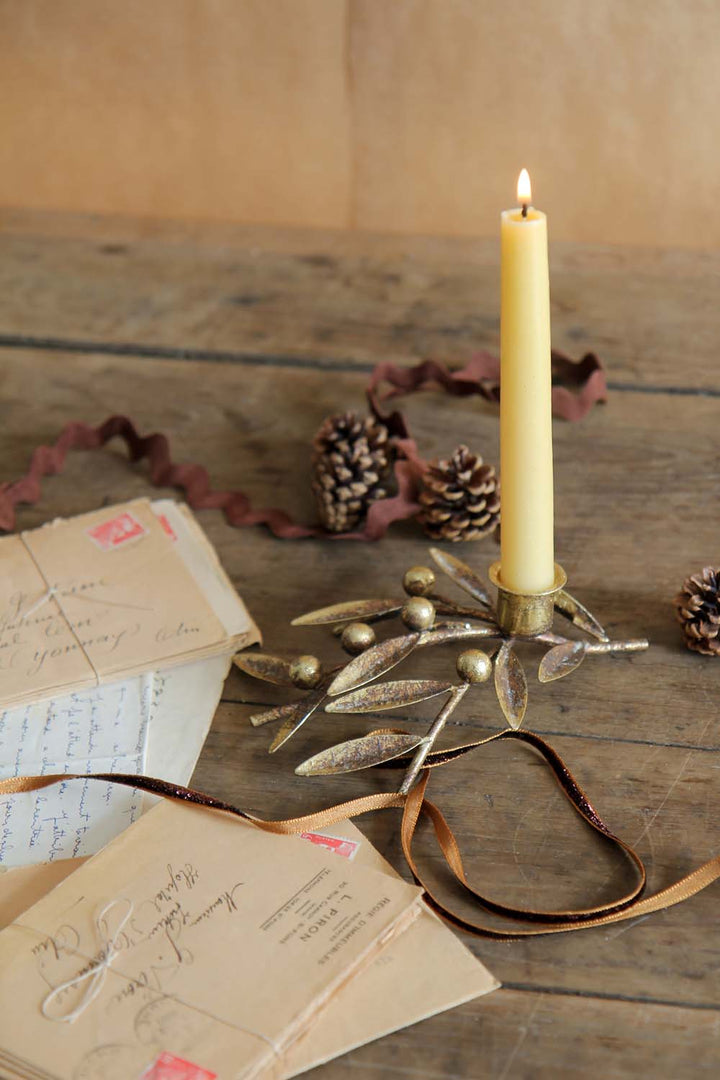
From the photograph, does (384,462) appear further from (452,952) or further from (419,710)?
(452,952)

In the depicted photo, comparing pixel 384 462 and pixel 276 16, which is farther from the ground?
pixel 276 16

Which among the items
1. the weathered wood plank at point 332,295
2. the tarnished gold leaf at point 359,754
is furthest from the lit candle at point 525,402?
the weathered wood plank at point 332,295

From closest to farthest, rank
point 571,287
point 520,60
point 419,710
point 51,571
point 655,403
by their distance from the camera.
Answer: point 419,710 → point 51,571 → point 655,403 → point 571,287 → point 520,60

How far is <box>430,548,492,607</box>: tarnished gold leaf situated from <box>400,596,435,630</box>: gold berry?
4 cm

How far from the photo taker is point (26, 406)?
97 centimetres

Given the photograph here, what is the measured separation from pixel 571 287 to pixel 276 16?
600mm

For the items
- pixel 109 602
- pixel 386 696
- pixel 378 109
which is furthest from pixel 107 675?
pixel 378 109

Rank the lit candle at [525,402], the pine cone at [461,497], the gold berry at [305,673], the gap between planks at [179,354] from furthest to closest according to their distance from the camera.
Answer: the gap between planks at [179,354]
the pine cone at [461,497]
the gold berry at [305,673]
the lit candle at [525,402]

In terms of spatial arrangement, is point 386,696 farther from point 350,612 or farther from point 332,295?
point 332,295

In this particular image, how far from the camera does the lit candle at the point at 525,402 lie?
0.54 meters

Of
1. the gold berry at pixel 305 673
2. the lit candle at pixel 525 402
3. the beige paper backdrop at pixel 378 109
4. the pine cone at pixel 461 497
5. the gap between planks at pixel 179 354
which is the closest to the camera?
the lit candle at pixel 525 402

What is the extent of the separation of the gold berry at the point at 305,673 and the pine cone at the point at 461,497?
0.59 ft

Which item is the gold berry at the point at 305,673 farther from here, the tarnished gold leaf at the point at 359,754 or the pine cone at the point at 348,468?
the pine cone at the point at 348,468

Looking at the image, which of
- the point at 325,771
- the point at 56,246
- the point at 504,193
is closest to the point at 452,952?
the point at 325,771
